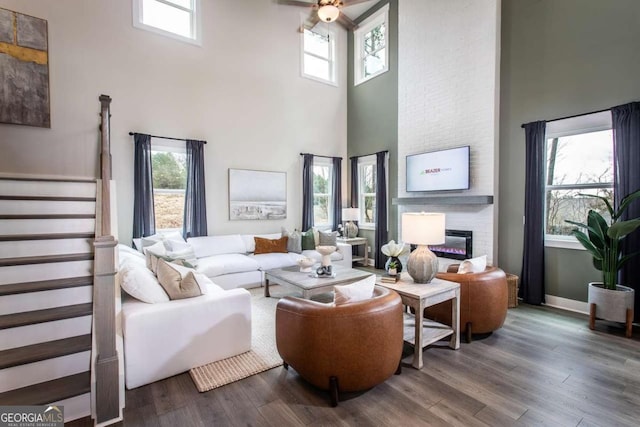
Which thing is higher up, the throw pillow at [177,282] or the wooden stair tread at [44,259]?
the wooden stair tread at [44,259]

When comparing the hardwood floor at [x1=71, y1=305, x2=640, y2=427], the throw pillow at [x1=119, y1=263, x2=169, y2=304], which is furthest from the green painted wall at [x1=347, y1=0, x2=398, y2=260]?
the throw pillow at [x1=119, y1=263, x2=169, y2=304]

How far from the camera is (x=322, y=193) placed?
7.03 m

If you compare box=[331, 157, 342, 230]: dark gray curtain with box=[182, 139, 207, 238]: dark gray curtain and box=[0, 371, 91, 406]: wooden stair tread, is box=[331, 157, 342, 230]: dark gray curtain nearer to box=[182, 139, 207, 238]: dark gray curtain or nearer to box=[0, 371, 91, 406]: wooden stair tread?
box=[182, 139, 207, 238]: dark gray curtain

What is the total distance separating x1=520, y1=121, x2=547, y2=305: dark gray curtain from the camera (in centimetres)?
406

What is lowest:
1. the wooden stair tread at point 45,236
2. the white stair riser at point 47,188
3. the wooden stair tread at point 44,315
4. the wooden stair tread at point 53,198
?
the wooden stair tread at point 44,315

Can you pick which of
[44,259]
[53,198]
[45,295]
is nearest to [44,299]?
[45,295]

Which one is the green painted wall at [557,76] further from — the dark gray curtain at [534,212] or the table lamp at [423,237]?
the table lamp at [423,237]

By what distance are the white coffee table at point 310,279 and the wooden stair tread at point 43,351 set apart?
1.92 metres

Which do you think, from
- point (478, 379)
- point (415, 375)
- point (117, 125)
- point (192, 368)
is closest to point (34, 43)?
point (117, 125)

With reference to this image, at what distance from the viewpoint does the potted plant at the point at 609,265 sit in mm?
3098

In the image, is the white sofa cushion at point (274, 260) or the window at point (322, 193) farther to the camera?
the window at point (322, 193)

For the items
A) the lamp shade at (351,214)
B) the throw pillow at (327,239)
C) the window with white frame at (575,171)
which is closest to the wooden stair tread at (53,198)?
the throw pillow at (327,239)

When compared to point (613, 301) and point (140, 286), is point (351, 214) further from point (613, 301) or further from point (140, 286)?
point (140, 286)

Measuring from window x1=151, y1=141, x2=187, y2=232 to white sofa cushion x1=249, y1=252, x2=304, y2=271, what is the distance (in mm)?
1548
